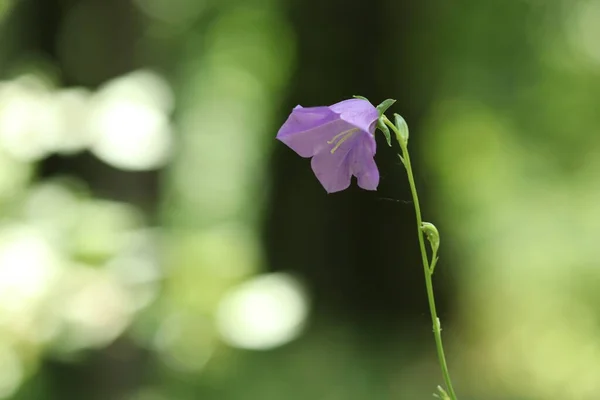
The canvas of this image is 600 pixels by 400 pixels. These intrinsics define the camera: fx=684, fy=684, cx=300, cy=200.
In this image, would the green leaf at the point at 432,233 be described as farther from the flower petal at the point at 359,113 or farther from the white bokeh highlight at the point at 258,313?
the white bokeh highlight at the point at 258,313

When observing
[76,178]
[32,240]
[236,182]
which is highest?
[76,178]

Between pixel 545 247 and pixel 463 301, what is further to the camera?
pixel 545 247

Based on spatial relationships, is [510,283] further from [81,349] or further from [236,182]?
[236,182]

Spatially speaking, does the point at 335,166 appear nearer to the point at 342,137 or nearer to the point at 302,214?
the point at 342,137

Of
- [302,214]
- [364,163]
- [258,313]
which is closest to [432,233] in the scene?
[364,163]

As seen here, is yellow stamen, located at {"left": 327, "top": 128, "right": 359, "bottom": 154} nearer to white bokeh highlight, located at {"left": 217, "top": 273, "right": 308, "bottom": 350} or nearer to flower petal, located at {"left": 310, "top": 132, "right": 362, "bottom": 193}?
flower petal, located at {"left": 310, "top": 132, "right": 362, "bottom": 193}

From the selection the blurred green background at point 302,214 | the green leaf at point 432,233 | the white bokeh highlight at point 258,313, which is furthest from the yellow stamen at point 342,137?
the white bokeh highlight at point 258,313

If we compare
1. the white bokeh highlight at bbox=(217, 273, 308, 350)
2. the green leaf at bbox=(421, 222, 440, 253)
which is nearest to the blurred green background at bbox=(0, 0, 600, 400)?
the white bokeh highlight at bbox=(217, 273, 308, 350)

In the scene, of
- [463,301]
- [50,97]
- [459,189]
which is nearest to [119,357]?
[50,97]
